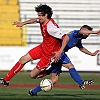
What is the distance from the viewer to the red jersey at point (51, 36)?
32.9 feet

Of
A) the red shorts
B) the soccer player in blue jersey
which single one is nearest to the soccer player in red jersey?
the red shorts

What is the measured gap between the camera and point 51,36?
10172 millimetres

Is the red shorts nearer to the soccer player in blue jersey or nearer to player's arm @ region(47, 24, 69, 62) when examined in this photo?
the soccer player in blue jersey

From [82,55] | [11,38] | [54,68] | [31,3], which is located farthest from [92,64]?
[54,68]

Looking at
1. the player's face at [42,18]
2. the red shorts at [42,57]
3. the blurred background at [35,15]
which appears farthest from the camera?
the blurred background at [35,15]

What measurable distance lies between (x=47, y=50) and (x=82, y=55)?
42.7ft

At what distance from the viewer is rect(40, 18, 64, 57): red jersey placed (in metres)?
10.0

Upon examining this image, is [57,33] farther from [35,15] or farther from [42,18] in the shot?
[35,15]

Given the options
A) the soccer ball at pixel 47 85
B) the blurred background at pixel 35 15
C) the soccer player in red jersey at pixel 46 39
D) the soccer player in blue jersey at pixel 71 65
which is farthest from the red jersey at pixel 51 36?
the blurred background at pixel 35 15

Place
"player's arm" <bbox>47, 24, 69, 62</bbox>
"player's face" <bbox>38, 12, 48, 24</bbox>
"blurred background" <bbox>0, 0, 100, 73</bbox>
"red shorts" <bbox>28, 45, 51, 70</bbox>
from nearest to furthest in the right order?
"player's arm" <bbox>47, 24, 69, 62</bbox>
"player's face" <bbox>38, 12, 48, 24</bbox>
"red shorts" <bbox>28, 45, 51, 70</bbox>
"blurred background" <bbox>0, 0, 100, 73</bbox>

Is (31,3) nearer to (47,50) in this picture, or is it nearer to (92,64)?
(92,64)

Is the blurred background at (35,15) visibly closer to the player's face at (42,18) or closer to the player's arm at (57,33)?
the player's face at (42,18)

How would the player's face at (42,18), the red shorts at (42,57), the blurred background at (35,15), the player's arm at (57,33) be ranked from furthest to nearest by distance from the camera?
1. the blurred background at (35,15)
2. the red shorts at (42,57)
3. the player's face at (42,18)
4. the player's arm at (57,33)

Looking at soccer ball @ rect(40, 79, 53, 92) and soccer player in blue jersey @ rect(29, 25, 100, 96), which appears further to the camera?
soccer player in blue jersey @ rect(29, 25, 100, 96)
